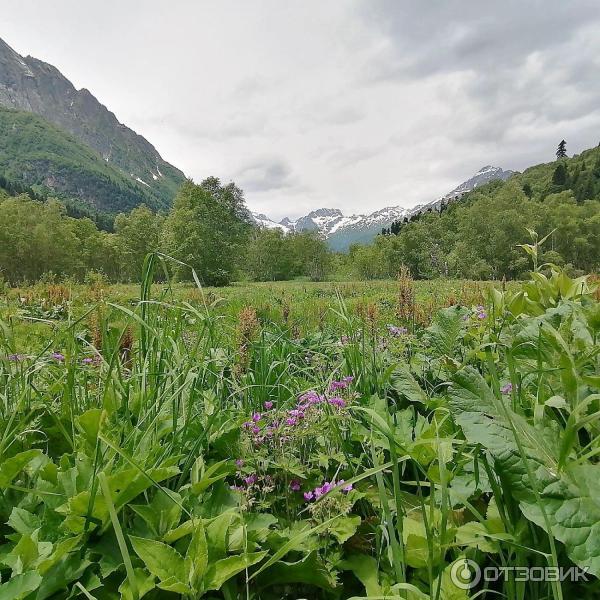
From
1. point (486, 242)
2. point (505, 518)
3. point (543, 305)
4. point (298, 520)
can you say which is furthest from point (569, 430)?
point (486, 242)

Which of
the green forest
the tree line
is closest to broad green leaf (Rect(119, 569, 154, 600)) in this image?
the tree line

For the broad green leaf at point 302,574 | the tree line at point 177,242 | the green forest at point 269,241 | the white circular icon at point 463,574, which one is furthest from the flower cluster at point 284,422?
the green forest at point 269,241

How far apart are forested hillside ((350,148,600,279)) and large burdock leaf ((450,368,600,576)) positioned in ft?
150

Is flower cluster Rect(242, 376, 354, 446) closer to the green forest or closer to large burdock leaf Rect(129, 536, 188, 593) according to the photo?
large burdock leaf Rect(129, 536, 188, 593)

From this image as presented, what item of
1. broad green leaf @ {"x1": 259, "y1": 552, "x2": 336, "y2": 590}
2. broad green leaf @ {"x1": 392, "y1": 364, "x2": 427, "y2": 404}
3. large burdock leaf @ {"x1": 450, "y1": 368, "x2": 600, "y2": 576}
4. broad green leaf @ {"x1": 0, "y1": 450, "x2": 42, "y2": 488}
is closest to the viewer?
large burdock leaf @ {"x1": 450, "y1": 368, "x2": 600, "y2": 576}

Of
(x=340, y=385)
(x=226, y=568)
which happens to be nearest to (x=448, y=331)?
(x=340, y=385)

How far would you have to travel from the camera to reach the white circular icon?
1.04 meters

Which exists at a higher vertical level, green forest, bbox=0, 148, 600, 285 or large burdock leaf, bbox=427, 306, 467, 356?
green forest, bbox=0, 148, 600, 285

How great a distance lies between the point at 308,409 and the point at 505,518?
82 centimetres

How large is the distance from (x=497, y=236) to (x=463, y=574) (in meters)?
73.3

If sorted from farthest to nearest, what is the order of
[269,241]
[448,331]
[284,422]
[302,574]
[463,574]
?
[269,241] < [448,331] < [284,422] < [302,574] < [463,574]

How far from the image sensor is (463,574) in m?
1.06

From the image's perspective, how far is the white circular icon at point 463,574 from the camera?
3.41 feet

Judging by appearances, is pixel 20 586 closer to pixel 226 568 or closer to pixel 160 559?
pixel 160 559
